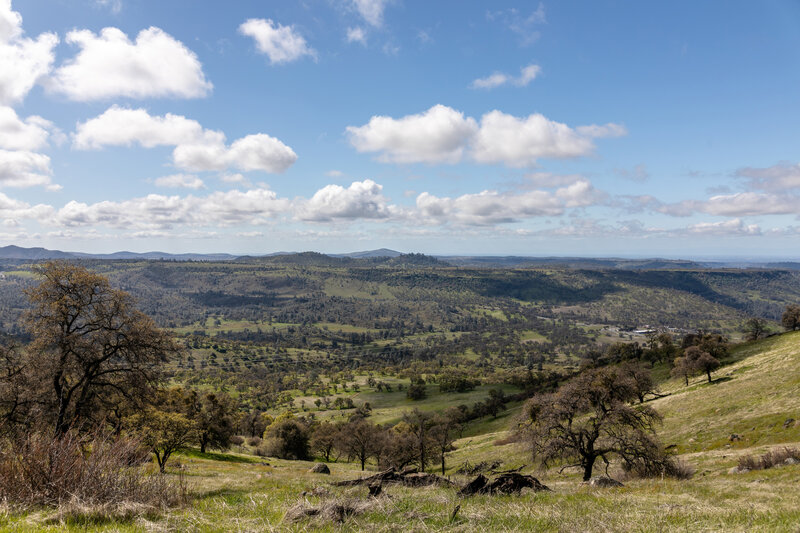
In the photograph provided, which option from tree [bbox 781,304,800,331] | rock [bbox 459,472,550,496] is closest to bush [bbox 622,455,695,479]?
rock [bbox 459,472,550,496]

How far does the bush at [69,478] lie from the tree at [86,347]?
1550cm

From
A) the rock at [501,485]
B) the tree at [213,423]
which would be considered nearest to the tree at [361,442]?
the tree at [213,423]

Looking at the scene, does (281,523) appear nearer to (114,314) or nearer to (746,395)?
(114,314)

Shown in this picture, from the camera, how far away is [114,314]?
75.2 ft

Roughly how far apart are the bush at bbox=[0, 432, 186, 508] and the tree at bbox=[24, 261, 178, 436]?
1550 cm

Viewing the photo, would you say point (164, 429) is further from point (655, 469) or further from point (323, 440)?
point (323, 440)

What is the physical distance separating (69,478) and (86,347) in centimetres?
1792

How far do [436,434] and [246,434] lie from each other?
66.1 metres

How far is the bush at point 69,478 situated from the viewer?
8312 mm

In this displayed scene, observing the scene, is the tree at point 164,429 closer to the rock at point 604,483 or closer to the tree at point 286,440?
the rock at point 604,483

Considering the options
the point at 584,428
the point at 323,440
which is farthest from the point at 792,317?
the point at 323,440

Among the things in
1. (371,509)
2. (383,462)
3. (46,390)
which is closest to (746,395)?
(383,462)

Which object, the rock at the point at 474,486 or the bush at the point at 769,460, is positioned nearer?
the rock at the point at 474,486

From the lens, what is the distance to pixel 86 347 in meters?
22.4
